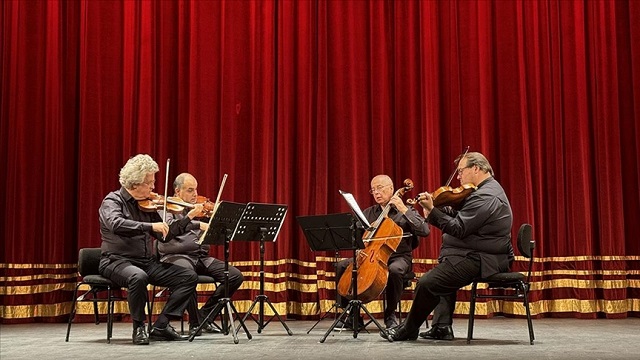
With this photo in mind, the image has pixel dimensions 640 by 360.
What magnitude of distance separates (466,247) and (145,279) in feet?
8.42

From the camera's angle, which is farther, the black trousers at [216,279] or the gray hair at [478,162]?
the black trousers at [216,279]

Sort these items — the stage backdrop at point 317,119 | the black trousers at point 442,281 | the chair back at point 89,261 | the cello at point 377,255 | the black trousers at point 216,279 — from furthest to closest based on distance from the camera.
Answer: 1. the stage backdrop at point 317,119
2. the black trousers at point 216,279
3. the chair back at point 89,261
4. the cello at point 377,255
5. the black trousers at point 442,281

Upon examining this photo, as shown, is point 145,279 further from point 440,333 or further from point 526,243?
point 526,243

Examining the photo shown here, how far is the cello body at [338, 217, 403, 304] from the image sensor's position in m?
6.69

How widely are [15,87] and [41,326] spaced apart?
2661mm

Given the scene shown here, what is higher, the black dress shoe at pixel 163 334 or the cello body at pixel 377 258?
the cello body at pixel 377 258

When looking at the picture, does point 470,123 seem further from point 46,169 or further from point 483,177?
point 46,169

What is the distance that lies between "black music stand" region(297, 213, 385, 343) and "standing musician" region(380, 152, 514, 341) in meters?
0.39

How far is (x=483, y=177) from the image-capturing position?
634 cm

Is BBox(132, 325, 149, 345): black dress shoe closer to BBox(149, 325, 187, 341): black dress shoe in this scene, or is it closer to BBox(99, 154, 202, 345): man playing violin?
BBox(99, 154, 202, 345): man playing violin

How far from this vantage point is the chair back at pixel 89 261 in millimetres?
6906

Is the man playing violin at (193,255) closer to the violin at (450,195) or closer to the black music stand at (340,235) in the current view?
the black music stand at (340,235)

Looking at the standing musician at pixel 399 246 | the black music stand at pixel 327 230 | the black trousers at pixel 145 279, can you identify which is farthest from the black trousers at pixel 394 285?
the black trousers at pixel 145 279

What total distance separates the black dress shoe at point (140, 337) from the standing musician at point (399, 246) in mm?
1888
